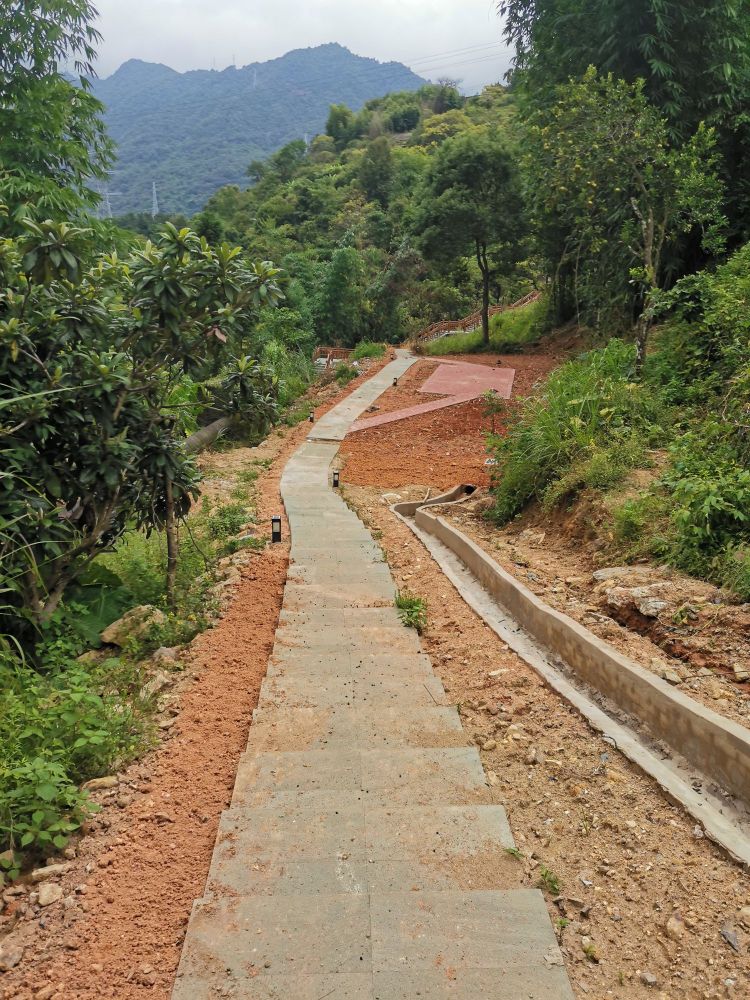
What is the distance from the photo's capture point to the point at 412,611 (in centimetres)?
479

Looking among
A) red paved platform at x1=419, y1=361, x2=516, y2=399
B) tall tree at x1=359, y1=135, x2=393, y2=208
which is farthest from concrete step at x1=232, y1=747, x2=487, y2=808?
tall tree at x1=359, y1=135, x2=393, y2=208

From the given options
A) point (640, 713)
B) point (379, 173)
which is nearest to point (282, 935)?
point (640, 713)

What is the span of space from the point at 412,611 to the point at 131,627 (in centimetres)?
196

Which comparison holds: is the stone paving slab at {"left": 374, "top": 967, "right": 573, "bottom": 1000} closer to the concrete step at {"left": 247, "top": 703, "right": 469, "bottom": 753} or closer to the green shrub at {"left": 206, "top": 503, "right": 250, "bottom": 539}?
the concrete step at {"left": 247, "top": 703, "right": 469, "bottom": 753}

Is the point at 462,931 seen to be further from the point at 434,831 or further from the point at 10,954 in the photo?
the point at 10,954

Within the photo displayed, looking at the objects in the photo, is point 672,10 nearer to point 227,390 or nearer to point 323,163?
point 227,390

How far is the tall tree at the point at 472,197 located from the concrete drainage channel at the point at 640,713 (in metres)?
16.6

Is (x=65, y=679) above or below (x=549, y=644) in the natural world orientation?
above

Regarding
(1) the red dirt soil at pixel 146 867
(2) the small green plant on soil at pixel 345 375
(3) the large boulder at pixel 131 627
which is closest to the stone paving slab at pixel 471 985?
(1) the red dirt soil at pixel 146 867

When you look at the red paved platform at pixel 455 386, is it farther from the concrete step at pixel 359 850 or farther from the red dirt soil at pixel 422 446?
the concrete step at pixel 359 850

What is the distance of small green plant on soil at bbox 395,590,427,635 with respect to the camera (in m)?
4.68

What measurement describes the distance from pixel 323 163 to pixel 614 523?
65407mm

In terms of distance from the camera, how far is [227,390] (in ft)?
Answer: 16.6

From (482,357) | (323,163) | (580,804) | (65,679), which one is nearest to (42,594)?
(65,679)
